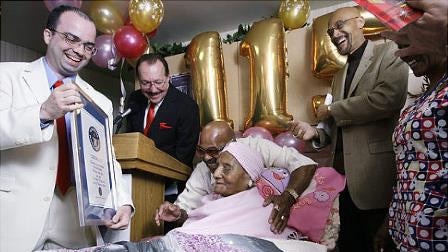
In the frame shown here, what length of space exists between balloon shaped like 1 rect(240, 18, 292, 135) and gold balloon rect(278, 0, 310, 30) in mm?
193

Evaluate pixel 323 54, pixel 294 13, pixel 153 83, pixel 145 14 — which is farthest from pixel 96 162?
pixel 294 13

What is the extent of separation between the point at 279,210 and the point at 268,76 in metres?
1.17

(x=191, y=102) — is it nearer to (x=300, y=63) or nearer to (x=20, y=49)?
(x=300, y=63)

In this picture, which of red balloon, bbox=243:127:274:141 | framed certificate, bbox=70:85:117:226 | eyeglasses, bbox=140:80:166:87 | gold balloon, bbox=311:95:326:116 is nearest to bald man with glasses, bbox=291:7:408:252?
red balloon, bbox=243:127:274:141

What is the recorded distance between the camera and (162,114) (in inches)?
71.2

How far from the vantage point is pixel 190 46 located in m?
2.50

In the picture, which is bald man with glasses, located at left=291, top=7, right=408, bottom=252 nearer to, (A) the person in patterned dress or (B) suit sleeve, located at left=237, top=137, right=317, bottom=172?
(B) suit sleeve, located at left=237, top=137, right=317, bottom=172

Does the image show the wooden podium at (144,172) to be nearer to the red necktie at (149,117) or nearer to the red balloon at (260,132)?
the red necktie at (149,117)

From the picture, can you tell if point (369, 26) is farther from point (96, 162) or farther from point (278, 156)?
point (96, 162)

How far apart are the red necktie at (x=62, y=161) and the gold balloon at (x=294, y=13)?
1.67 metres

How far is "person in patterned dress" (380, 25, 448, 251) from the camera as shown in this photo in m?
0.81

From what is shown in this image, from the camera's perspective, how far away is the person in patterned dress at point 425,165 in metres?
0.81

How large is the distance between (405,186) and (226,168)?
0.60 metres

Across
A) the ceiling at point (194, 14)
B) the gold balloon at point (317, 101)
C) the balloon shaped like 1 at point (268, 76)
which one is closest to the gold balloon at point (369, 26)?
the gold balloon at point (317, 101)
